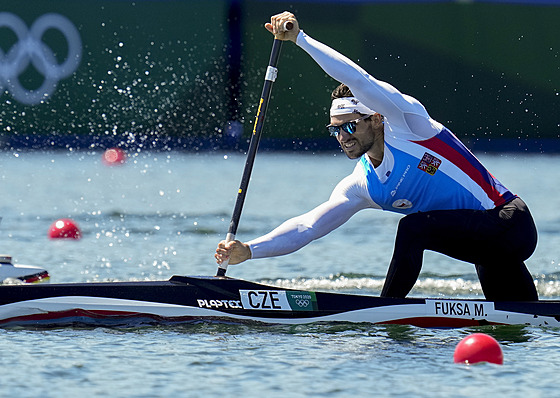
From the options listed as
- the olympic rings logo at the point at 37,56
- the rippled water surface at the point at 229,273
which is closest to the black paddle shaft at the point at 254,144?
the rippled water surface at the point at 229,273

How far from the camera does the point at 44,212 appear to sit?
43.4 ft

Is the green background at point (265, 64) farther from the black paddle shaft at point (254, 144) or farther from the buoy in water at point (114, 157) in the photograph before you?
the black paddle shaft at point (254, 144)

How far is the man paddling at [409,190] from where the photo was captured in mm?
6168

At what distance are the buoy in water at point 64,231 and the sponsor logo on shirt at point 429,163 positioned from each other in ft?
19.0

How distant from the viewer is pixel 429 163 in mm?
6219

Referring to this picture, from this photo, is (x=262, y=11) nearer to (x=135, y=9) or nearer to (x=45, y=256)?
(x=135, y=9)

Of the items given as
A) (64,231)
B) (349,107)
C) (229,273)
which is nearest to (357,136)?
(349,107)

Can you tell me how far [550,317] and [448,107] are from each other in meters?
15.5

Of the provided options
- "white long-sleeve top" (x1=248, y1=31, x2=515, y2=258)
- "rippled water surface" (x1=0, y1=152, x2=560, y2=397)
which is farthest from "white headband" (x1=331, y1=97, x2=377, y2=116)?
"rippled water surface" (x1=0, y1=152, x2=560, y2=397)

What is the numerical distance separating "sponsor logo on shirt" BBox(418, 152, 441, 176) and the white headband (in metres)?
0.39

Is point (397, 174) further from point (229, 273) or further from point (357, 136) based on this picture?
point (229, 273)

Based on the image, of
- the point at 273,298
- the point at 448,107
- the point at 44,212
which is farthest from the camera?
the point at 448,107

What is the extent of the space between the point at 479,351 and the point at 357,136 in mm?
1410

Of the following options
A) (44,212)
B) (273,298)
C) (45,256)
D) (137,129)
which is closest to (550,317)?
(273,298)
